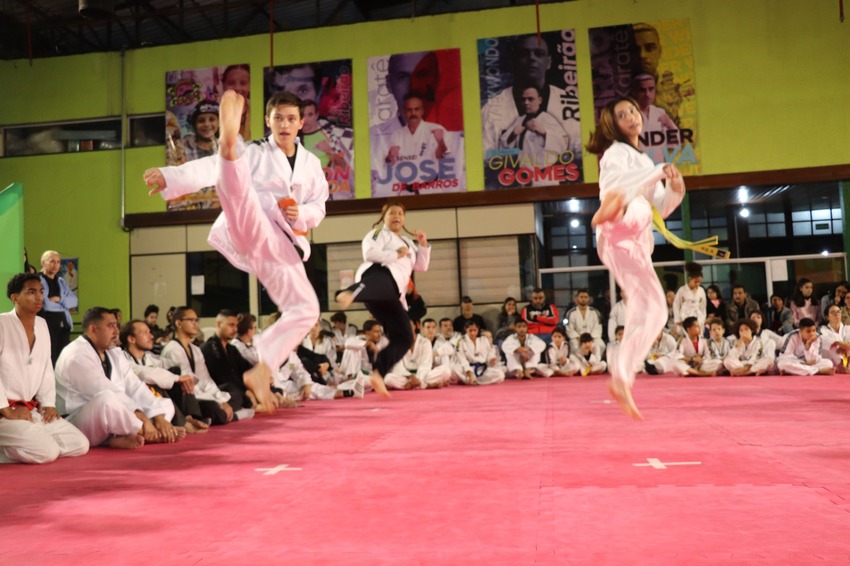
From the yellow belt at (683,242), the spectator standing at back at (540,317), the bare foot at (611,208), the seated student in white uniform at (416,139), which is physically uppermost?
the seated student in white uniform at (416,139)

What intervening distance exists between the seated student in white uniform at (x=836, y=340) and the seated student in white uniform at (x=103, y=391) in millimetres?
7559

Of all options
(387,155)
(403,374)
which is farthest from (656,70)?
(403,374)

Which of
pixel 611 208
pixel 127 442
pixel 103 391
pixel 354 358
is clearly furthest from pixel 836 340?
pixel 103 391

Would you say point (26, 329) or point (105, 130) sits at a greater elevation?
point (105, 130)

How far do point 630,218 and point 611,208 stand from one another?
0.47 ft

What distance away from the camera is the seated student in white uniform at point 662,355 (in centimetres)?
989

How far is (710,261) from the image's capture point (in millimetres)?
10914

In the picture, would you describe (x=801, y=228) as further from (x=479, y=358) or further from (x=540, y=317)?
(x=479, y=358)

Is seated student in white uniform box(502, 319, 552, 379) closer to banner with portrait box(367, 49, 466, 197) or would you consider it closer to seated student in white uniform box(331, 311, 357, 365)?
seated student in white uniform box(331, 311, 357, 365)

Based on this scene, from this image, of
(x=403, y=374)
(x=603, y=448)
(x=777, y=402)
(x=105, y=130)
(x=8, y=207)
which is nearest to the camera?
(x=603, y=448)

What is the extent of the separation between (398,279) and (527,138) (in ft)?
24.7

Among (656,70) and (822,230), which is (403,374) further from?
(822,230)

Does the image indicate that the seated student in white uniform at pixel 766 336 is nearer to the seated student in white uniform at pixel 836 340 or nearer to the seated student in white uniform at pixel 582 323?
the seated student in white uniform at pixel 836 340

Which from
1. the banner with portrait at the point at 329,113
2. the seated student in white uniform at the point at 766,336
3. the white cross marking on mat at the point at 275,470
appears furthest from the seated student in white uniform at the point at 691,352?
the white cross marking on mat at the point at 275,470
